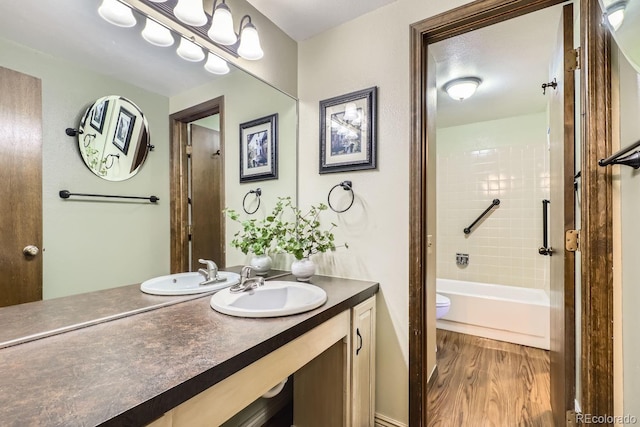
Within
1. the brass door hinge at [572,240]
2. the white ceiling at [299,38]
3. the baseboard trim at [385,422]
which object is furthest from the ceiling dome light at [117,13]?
the baseboard trim at [385,422]

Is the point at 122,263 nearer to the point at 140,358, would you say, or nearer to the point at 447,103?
the point at 140,358

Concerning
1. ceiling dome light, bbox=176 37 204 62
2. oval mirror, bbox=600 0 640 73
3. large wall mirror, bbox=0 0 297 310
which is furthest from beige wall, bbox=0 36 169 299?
oval mirror, bbox=600 0 640 73

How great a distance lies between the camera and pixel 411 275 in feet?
4.80

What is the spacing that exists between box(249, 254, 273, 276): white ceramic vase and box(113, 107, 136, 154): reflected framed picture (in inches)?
33.1

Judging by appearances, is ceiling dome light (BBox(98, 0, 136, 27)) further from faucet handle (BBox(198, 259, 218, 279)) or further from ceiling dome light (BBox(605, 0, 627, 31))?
ceiling dome light (BBox(605, 0, 627, 31))

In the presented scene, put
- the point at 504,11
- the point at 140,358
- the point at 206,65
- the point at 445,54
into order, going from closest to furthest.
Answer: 1. the point at 140,358
2. the point at 504,11
3. the point at 206,65
4. the point at 445,54

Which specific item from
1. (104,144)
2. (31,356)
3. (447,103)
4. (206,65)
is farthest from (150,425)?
(447,103)

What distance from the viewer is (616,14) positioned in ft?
2.46

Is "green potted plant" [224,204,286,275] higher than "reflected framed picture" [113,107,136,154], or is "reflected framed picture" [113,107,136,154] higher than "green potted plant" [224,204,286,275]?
"reflected framed picture" [113,107,136,154]

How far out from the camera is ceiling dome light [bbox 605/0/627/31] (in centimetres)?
72

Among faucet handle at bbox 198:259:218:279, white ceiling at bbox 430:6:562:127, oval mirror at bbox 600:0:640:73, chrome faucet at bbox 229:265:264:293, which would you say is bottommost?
chrome faucet at bbox 229:265:264:293

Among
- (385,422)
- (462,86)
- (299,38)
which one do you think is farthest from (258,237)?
(462,86)

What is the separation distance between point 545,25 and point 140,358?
2497 millimetres

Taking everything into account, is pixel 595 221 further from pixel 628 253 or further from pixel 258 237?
pixel 258 237
